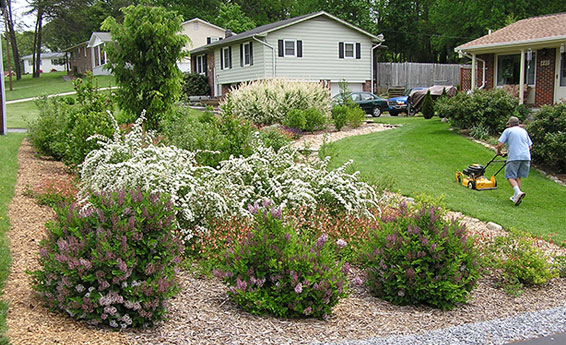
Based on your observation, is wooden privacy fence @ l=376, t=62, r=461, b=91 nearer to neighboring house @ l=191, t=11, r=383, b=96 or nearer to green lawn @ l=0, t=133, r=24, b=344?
neighboring house @ l=191, t=11, r=383, b=96

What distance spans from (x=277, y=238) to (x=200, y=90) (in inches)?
1395

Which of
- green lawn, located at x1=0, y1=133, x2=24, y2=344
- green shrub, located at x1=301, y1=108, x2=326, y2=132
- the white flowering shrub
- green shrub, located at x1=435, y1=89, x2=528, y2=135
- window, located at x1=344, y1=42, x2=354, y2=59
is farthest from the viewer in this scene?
window, located at x1=344, y1=42, x2=354, y2=59

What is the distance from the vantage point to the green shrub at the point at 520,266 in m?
6.04

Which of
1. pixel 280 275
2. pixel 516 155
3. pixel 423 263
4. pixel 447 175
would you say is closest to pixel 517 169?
pixel 516 155

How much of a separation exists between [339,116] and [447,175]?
6.90m

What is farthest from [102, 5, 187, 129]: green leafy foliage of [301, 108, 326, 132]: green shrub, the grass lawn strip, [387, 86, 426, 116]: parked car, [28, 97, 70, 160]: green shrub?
[387, 86, 426, 116]: parked car

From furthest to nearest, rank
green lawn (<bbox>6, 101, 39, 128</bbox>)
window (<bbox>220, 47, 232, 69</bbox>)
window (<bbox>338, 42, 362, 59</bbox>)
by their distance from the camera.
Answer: window (<bbox>220, 47, 232, 69</bbox>), window (<bbox>338, 42, 362, 59</bbox>), green lawn (<bbox>6, 101, 39, 128</bbox>)

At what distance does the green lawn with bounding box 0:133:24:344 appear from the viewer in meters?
4.70

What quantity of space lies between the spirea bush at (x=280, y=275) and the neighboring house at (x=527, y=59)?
56.3 feet

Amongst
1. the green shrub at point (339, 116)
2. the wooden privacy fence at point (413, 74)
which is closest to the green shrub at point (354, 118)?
the green shrub at point (339, 116)

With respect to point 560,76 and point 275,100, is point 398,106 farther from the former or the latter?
point 275,100

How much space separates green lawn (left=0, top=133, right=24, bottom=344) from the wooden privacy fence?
29347mm

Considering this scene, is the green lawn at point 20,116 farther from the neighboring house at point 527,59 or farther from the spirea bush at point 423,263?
the neighboring house at point 527,59

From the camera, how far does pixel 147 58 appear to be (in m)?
12.1
